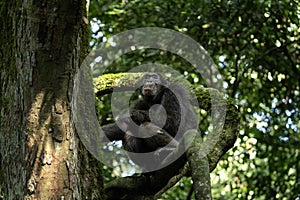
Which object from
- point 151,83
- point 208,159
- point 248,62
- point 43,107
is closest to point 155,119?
point 151,83

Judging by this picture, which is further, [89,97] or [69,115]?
[89,97]

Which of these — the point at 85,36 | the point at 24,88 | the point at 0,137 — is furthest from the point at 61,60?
the point at 85,36

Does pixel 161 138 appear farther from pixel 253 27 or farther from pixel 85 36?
pixel 253 27

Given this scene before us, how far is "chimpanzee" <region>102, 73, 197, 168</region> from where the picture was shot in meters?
4.62

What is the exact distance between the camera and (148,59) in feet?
27.9

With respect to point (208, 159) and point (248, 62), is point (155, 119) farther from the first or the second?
point (248, 62)

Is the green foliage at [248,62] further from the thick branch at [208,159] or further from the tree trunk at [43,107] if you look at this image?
the tree trunk at [43,107]

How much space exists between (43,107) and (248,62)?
5.13 metres

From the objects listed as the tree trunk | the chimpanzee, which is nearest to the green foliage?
the chimpanzee

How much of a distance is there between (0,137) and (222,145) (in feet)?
5.50

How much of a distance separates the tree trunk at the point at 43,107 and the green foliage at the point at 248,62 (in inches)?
179

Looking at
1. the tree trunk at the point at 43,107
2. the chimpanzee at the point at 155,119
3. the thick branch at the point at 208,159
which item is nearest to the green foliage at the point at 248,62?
the chimpanzee at the point at 155,119

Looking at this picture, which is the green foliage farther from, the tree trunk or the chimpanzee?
the tree trunk

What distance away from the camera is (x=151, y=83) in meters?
5.18
